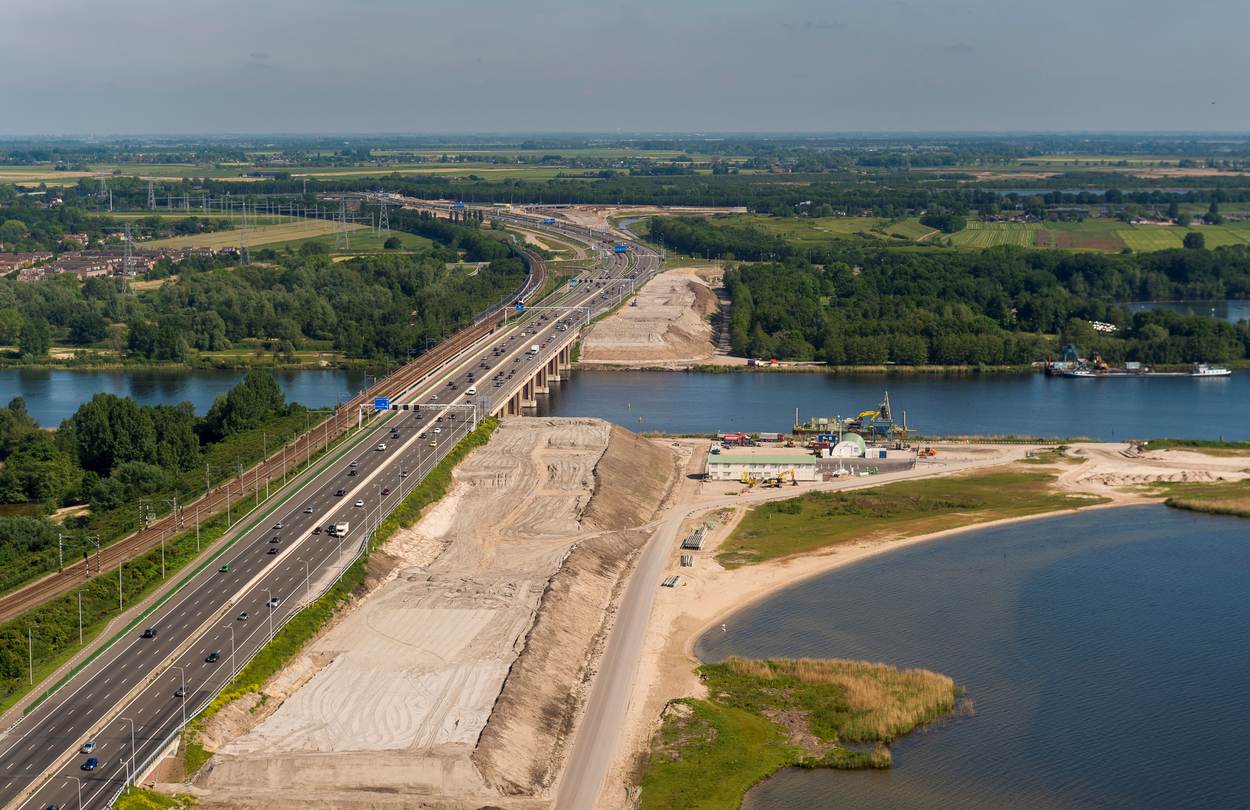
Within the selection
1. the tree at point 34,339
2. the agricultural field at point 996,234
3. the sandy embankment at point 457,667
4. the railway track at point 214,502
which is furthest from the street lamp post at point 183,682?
the agricultural field at point 996,234

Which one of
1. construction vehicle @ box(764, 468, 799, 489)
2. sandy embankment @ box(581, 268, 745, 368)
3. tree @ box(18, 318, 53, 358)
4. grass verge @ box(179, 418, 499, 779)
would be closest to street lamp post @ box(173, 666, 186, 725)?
grass verge @ box(179, 418, 499, 779)

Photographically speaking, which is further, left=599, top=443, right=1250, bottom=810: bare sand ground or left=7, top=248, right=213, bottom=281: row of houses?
left=7, top=248, right=213, bottom=281: row of houses

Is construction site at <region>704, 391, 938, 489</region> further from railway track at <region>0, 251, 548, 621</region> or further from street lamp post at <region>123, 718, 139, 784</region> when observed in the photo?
street lamp post at <region>123, 718, 139, 784</region>

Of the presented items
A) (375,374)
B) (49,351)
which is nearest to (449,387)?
(375,374)

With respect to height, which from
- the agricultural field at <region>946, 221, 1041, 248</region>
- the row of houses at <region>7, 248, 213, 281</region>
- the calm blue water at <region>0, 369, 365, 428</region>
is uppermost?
the agricultural field at <region>946, 221, 1041, 248</region>

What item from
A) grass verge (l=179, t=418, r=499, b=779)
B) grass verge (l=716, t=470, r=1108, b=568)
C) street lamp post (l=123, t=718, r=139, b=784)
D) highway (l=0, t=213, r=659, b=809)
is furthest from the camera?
grass verge (l=716, t=470, r=1108, b=568)

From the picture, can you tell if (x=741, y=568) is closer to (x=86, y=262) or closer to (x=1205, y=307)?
(x=1205, y=307)

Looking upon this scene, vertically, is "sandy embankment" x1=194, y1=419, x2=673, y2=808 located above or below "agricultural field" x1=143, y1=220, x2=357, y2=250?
below
